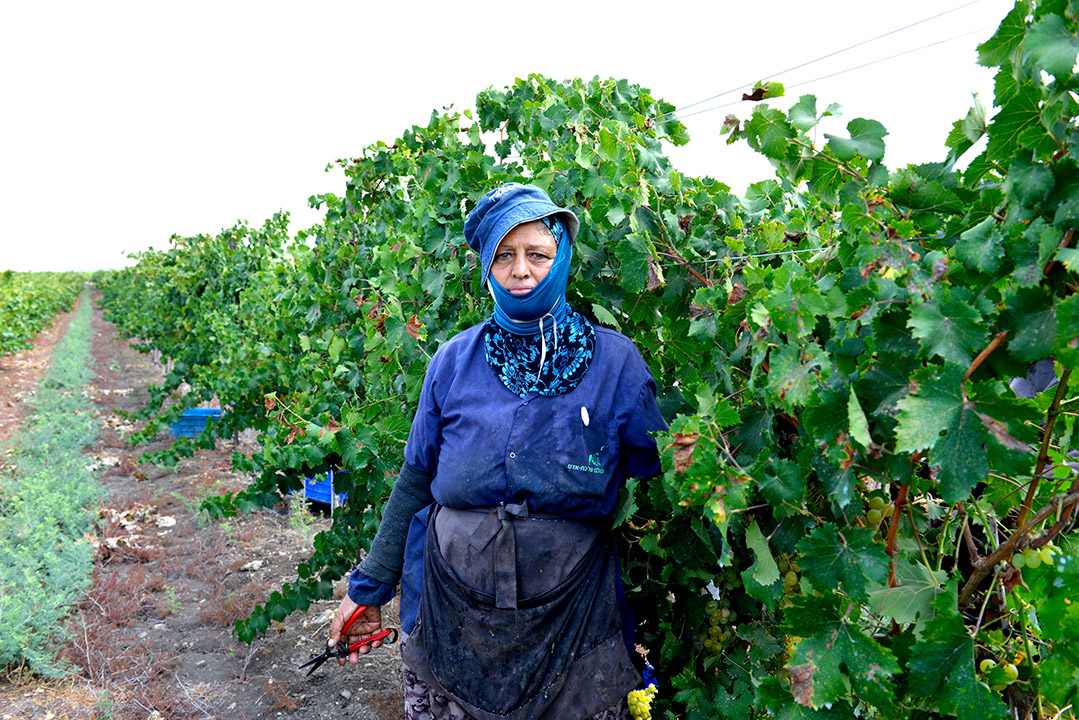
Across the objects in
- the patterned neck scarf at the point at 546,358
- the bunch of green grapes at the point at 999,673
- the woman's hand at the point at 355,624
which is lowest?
the woman's hand at the point at 355,624

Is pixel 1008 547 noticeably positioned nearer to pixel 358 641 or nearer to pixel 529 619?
pixel 529 619

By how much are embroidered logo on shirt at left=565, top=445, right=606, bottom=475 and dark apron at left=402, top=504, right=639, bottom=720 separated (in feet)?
0.51

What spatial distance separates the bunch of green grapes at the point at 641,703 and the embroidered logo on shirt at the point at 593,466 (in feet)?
2.42

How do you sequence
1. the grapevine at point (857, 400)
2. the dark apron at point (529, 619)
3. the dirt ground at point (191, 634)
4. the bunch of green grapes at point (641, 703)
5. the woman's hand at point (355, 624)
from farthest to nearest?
the dirt ground at point (191, 634)
the woman's hand at point (355, 624)
the bunch of green grapes at point (641, 703)
the dark apron at point (529, 619)
the grapevine at point (857, 400)

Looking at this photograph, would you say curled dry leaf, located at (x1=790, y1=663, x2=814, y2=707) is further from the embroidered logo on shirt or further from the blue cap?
the blue cap

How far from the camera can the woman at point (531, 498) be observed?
1.85 m

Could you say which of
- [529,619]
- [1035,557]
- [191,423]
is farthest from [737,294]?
[191,423]

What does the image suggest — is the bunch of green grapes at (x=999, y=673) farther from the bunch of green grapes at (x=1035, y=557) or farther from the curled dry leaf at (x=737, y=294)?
the curled dry leaf at (x=737, y=294)

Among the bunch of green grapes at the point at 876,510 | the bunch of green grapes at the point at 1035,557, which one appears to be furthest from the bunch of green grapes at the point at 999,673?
the bunch of green grapes at the point at 876,510

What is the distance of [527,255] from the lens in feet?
6.34

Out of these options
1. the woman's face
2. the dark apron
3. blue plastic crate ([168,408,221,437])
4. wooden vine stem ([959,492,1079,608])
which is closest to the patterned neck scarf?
the woman's face

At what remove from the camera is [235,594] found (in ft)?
17.8

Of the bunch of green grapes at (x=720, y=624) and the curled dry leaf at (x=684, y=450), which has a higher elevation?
the curled dry leaf at (x=684, y=450)

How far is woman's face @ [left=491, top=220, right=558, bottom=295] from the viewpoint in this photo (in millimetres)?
1912
